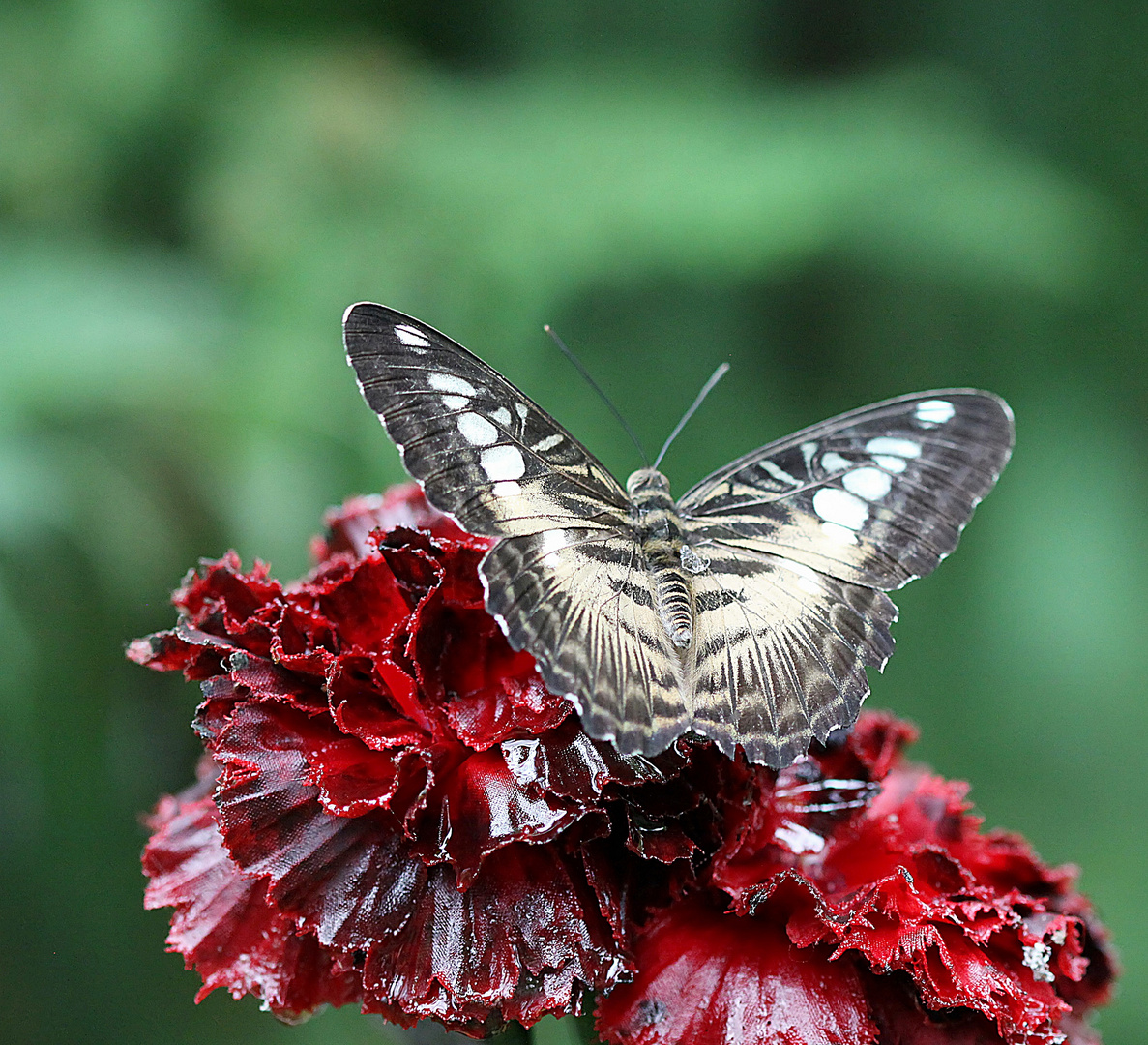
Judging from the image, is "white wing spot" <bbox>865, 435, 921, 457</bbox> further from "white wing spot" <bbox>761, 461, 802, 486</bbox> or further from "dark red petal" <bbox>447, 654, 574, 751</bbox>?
"dark red petal" <bbox>447, 654, 574, 751</bbox>

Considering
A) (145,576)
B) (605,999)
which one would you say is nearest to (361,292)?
(145,576)

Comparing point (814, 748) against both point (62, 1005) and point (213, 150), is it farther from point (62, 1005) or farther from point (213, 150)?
point (213, 150)

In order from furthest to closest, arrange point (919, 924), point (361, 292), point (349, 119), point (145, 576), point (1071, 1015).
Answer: point (349, 119), point (361, 292), point (145, 576), point (1071, 1015), point (919, 924)

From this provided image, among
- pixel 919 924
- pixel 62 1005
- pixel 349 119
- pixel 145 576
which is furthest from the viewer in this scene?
pixel 349 119

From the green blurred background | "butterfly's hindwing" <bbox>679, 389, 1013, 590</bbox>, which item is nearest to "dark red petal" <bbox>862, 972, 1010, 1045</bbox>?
"butterfly's hindwing" <bbox>679, 389, 1013, 590</bbox>

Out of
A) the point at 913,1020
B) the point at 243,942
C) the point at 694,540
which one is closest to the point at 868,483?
the point at 694,540

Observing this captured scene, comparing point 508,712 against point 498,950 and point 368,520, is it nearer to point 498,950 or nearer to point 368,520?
point 498,950
